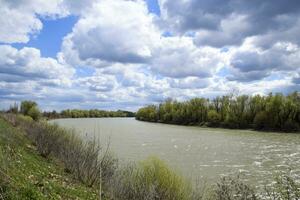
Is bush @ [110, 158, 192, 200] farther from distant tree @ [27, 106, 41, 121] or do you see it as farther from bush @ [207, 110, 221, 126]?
bush @ [207, 110, 221, 126]

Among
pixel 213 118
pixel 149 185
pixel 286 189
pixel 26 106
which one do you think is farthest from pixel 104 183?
pixel 26 106

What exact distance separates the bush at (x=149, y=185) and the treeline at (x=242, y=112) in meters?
66.2

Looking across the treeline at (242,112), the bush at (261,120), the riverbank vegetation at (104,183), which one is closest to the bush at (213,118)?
the treeline at (242,112)

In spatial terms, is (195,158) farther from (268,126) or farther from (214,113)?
(214,113)

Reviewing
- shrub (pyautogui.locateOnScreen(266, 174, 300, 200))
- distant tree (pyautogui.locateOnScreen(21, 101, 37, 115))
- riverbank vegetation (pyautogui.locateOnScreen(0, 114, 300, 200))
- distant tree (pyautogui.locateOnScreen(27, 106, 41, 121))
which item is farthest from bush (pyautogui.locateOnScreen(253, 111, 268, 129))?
shrub (pyautogui.locateOnScreen(266, 174, 300, 200))

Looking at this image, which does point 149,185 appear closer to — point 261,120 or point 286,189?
point 286,189

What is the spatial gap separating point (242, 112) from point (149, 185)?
82.1 meters

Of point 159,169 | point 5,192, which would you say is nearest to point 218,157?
point 159,169

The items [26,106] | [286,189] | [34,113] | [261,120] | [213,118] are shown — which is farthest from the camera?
[213,118]

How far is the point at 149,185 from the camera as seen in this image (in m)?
12.8

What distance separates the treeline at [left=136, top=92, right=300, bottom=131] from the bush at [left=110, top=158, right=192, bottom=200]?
217 ft

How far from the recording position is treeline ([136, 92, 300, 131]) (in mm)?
78750

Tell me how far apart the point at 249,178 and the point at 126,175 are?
37.1 ft

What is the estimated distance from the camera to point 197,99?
115062mm
